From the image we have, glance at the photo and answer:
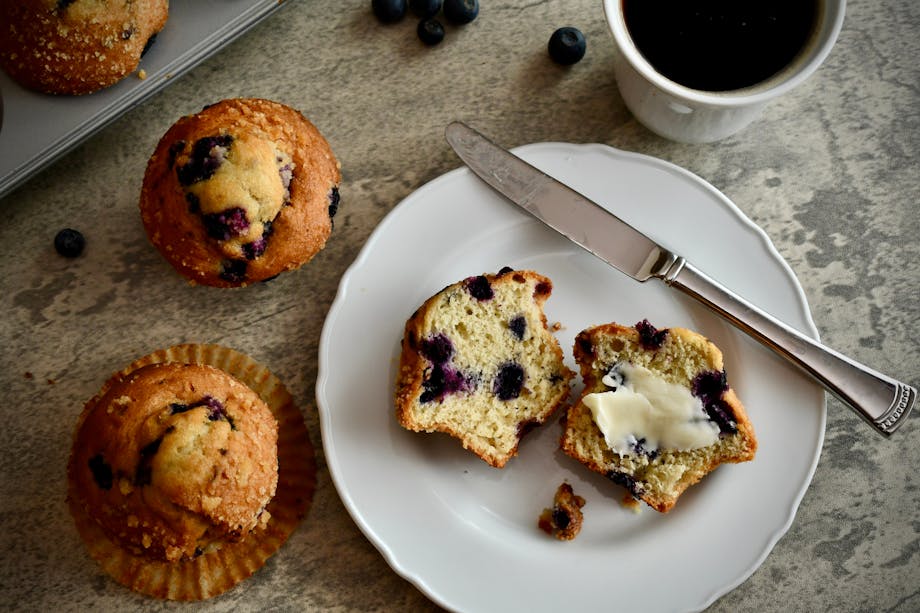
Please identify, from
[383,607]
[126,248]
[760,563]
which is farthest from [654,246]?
[126,248]

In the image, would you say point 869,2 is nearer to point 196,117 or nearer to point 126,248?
point 196,117

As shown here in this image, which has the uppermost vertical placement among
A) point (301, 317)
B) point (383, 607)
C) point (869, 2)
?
point (869, 2)

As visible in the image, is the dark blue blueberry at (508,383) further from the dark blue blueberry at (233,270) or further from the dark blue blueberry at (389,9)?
the dark blue blueberry at (389,9)

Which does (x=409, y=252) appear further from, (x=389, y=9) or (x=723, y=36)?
(x=723, y=36)

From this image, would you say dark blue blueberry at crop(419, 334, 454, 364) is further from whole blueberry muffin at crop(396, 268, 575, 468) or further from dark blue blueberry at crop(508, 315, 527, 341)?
dark blue blueberry at crop(508, 315, 527, 341)

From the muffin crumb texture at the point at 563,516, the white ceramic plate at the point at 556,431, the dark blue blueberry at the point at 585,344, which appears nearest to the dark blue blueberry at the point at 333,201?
the white ceramic plate at the point at 556,431
